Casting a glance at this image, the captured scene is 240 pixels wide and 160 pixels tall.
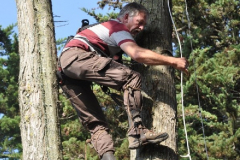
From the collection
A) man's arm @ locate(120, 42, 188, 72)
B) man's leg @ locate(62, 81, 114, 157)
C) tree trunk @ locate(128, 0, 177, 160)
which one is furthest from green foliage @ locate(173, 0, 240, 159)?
man's arm @ locate(120, 42, 188, 72)

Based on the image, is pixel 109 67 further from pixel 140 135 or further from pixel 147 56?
pixel 140 135

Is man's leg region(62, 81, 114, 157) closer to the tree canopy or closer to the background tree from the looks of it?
the tree canopy

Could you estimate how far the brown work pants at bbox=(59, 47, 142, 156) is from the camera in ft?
12.4

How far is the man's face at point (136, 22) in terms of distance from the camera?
403cm

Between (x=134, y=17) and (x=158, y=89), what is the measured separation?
Result: 67 cm

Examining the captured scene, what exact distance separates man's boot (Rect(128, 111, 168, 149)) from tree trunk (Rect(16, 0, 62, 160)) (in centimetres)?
60

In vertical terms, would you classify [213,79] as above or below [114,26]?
below

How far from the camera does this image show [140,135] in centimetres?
371

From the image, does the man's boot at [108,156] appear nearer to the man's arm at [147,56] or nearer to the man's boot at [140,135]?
the man's boot at [140,135]

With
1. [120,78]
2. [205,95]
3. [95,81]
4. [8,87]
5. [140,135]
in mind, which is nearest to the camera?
[140,135]

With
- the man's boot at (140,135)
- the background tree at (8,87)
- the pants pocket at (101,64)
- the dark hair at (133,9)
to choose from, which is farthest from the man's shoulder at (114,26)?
the background tree at (8,87)

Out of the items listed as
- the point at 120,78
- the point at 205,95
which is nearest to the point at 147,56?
the point at 120,78

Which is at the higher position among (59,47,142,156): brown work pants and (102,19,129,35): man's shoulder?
(102,19,129,35): man's shoulder

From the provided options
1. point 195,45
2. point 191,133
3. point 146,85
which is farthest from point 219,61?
point 146,85
